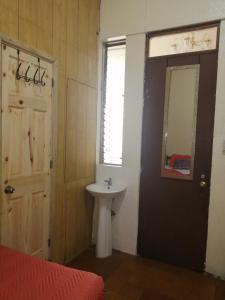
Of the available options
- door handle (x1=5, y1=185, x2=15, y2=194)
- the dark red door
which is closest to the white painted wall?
the dark red door

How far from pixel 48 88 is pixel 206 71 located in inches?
68.0

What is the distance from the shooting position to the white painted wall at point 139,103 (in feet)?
8.56

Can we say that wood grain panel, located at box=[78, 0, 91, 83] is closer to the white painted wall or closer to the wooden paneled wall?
the wooden paneled wall

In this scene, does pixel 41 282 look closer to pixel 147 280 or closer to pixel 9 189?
pixel 9 189

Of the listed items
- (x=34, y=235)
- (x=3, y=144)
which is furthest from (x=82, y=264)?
(x=3, y=144)

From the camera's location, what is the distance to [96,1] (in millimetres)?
3148

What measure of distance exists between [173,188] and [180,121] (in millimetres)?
803

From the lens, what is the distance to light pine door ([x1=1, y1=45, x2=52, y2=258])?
2037mm

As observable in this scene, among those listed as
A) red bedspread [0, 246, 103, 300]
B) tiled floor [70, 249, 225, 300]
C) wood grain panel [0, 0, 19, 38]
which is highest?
wood grain panel [0, 0, 19, 38]

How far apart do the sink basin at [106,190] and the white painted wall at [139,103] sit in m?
0.11

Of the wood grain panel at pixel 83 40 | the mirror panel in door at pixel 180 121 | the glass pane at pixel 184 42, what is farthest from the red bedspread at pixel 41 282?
the glass pane at pixel 184 42

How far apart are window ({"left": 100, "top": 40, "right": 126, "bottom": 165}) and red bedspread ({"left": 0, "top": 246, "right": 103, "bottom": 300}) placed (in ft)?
6.48

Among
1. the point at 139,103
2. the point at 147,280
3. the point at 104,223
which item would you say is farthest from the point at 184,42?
the point at 147,280

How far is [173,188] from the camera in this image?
2879mm
